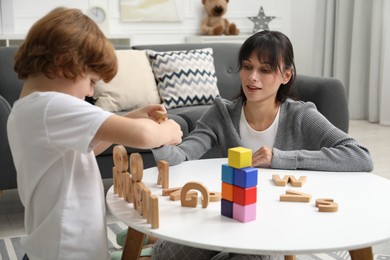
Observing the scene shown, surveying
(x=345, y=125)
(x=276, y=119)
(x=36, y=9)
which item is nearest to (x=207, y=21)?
(x=36, y=9)

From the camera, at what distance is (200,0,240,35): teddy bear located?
4.98m

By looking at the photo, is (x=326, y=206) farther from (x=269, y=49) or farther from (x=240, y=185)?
(x=269, y=49)

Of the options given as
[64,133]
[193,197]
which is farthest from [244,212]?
[64,133]

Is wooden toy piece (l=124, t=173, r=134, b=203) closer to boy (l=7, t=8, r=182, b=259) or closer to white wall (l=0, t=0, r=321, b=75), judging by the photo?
boy (l=7, t=8, r=182, b=259)

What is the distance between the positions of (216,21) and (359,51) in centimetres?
138

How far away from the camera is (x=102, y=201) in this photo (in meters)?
1.18

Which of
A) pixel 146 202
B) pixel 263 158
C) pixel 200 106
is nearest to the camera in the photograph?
pixel 146 202

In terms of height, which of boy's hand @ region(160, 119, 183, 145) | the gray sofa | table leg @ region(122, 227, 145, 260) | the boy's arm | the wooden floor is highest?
the boy's arm

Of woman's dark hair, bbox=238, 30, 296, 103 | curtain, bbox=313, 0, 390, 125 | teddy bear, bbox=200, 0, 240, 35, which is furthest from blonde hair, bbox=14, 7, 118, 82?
curtain, bbox=313, 0, 390, 125

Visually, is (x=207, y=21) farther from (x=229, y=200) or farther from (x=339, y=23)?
(x=229, y=200)

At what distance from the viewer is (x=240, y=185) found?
1096 millimetres

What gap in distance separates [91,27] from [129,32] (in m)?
3.82

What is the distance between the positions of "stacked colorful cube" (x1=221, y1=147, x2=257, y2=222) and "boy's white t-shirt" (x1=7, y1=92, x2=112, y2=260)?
278 mm

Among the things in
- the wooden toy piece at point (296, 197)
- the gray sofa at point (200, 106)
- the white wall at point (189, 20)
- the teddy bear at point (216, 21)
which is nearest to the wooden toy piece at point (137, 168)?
the wooden toy piece at point (296, 197)
